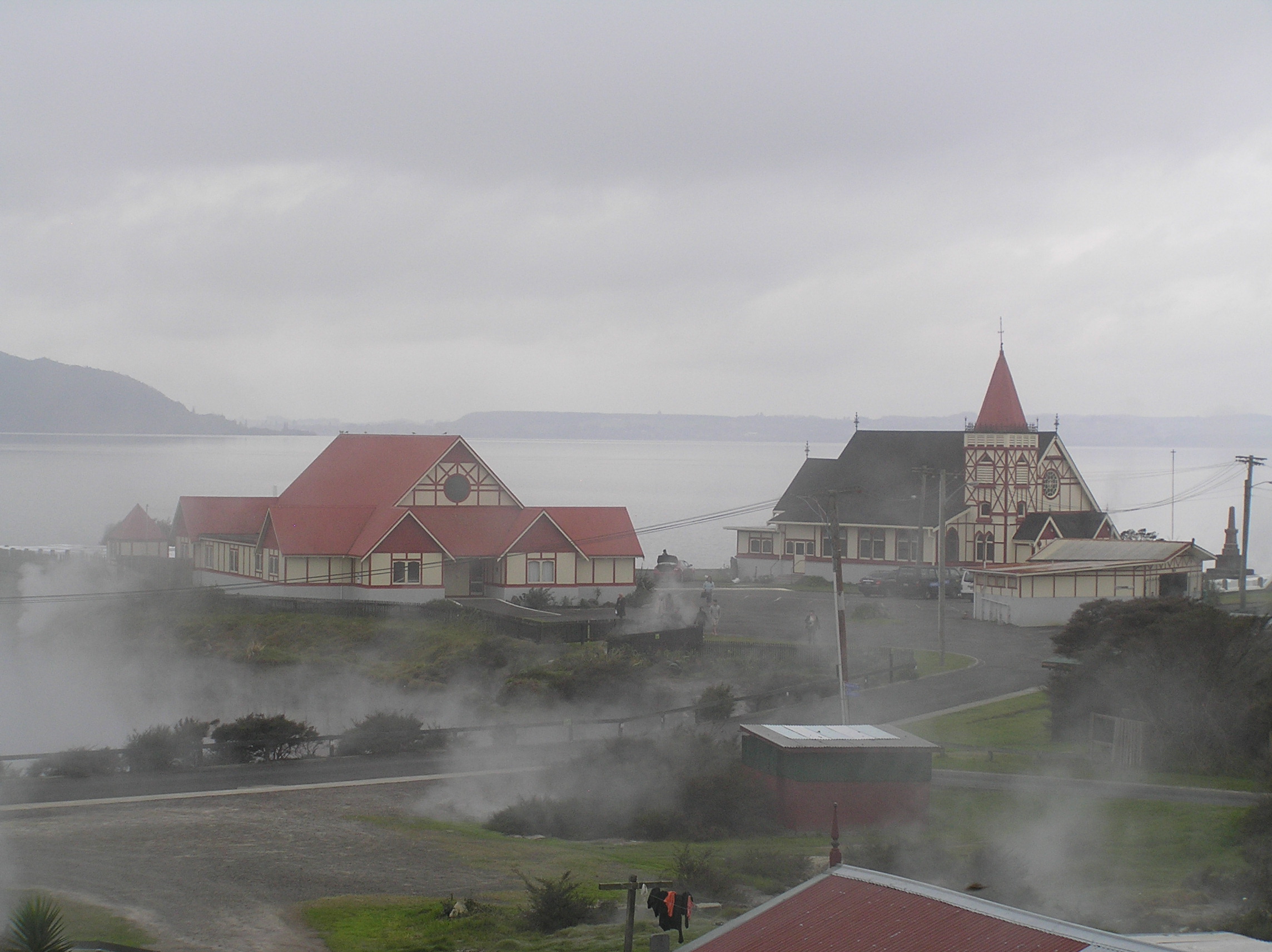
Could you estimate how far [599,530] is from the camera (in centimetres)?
5728

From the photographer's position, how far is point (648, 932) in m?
17.7

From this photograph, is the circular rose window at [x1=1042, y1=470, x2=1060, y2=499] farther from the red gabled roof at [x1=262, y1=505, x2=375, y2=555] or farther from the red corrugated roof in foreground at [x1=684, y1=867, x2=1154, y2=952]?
the red corrugated roof in foreground at [x1=684, y1=867, x2=1154, y2=952]

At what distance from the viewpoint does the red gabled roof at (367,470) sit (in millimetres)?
57750

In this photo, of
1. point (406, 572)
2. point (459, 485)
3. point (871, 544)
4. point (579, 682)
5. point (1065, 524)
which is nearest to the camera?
point (579, 682)

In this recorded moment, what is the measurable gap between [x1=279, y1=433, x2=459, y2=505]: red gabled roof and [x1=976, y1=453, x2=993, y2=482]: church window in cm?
3126

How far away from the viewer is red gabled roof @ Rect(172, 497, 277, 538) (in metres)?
60.9

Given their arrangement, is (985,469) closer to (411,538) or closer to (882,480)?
(882,480)

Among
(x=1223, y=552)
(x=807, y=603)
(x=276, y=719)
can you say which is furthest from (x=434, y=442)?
(x=1223, y=552)

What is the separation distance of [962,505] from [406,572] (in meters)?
33.9

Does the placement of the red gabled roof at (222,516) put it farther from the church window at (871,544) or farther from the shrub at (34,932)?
the shrub at (34,932)

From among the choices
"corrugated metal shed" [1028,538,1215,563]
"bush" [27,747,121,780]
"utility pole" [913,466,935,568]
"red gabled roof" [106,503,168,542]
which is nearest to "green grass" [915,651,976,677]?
"utility pole" [913,466,935,568]

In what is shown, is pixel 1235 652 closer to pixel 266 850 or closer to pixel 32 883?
pixel 266 850

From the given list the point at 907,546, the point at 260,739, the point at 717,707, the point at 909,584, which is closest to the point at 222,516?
the point at 260,739

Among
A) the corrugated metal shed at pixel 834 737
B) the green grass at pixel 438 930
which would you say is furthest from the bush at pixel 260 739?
the green grass at pixel 438 930
